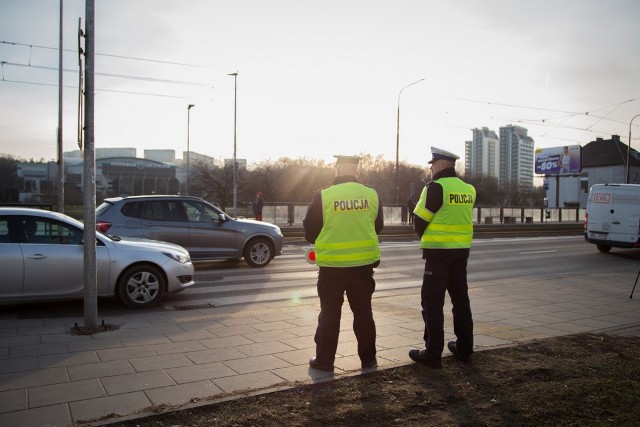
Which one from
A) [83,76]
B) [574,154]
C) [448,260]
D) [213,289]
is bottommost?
[213,289]

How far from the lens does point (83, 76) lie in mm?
6508

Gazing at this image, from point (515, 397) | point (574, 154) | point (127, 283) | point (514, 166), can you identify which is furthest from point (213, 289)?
point (514, 166)

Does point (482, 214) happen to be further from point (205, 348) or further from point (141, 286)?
point (205, 348)

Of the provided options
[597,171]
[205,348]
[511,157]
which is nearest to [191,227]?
[205,348]

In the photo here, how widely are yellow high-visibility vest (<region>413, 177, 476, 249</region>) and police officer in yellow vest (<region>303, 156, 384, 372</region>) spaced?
50 centimetres

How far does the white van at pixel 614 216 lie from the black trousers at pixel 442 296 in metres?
14.7

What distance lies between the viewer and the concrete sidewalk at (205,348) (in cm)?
420

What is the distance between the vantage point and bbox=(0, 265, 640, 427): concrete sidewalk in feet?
13.8

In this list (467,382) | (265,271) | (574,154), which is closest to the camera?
(467,382)

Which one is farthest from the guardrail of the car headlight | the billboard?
the billboard

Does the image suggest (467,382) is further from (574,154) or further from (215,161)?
(215,161)

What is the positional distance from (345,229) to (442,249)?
93 centimetres

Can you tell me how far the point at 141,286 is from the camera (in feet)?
27.1

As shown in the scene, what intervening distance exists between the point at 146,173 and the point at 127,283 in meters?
75.3
